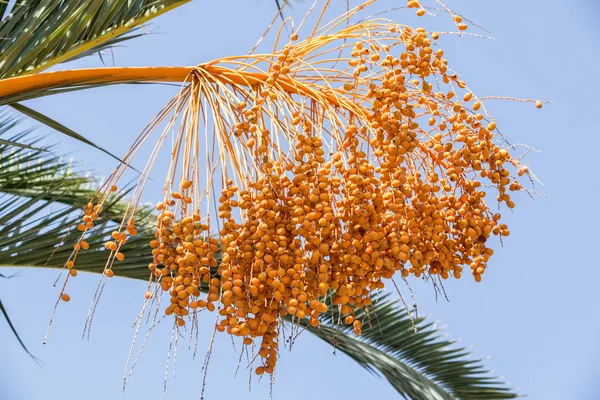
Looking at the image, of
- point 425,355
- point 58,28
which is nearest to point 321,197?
point 58,28

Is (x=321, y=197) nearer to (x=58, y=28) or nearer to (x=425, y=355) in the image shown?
(x=58, y=28)

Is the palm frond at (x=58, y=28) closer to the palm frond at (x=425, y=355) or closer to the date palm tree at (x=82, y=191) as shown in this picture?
the date palm tree at (x=82, y=191)

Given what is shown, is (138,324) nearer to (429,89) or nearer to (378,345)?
(429,89)

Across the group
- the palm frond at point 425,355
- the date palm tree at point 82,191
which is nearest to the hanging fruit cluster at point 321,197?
the date palm tree at point 82,191

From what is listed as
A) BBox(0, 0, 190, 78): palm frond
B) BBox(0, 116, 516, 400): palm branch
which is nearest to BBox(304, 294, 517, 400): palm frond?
BBox(0, 116, 516, 400): palm branch

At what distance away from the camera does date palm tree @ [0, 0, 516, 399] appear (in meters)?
2.43

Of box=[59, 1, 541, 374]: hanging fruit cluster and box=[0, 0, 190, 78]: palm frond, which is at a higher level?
box=[0, 0, 190, 78]: palm frond

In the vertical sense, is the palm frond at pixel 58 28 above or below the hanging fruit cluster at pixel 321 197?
above

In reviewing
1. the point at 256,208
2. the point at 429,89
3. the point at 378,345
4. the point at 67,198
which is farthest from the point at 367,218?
the point at 67,198

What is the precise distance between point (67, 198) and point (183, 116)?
116 inches

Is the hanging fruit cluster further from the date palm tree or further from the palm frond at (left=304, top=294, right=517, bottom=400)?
the palm frond at (left=304, top=294, right=517, bottom=400)

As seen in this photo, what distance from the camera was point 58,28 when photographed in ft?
8.27

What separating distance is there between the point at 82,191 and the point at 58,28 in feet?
8.57

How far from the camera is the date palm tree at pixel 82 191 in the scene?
243 cm
